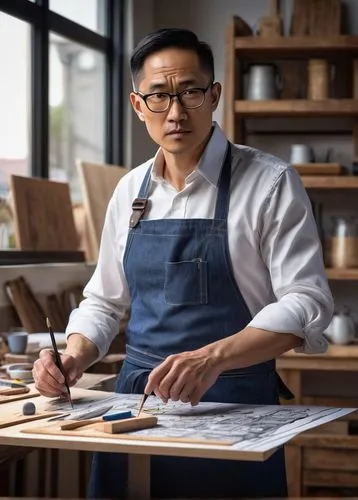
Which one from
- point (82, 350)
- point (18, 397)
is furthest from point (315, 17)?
point (18, 397)

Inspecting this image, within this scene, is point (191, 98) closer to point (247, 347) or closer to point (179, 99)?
point (179, 99)

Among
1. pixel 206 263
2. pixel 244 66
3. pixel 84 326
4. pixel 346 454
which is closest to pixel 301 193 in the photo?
pixel 206 263

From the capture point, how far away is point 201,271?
2381 millimetres

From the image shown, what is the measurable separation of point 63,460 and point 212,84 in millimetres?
2546

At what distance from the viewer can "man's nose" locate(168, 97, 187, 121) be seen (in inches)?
91.4

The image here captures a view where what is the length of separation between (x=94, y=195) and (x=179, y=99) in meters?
2.86

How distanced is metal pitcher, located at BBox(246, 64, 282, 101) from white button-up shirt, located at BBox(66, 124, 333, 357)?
8.15 feet

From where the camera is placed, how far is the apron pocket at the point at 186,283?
2375 mm

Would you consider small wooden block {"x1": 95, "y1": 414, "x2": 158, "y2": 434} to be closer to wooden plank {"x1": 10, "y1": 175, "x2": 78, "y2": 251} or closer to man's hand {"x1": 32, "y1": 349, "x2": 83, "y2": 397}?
man's hand {"x1": 32, "y1": 349, "x2": 83, "y2": 397}

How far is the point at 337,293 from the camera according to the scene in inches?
206

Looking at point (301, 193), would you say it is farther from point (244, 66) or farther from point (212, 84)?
point (244, 66)

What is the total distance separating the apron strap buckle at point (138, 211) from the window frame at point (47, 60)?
90.8 inches

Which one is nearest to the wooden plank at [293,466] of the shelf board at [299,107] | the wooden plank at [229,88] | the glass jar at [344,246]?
the glass jar at [344,246]

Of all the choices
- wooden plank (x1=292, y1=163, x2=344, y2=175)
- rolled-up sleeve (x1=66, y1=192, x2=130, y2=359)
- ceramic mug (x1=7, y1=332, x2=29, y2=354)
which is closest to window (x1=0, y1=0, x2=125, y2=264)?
ceramic mug (x1=7, y1=332, x2=29, y2=354)
